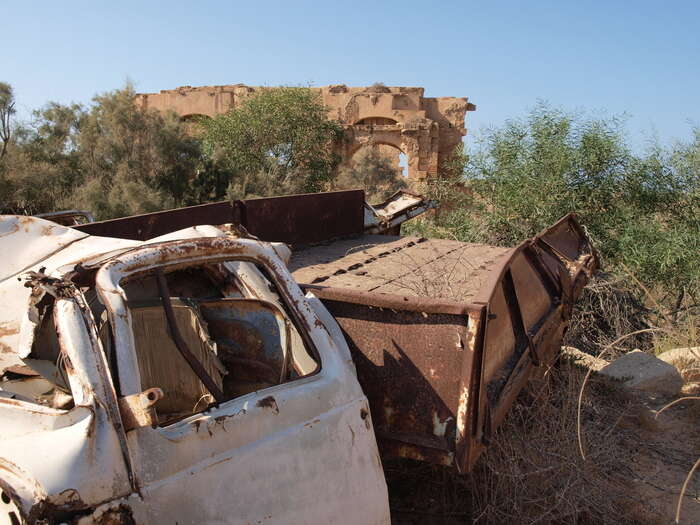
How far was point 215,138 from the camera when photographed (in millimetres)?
22984

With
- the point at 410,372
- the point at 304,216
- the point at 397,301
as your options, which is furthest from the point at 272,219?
the point at 410,372

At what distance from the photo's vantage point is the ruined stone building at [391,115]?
1085 inches

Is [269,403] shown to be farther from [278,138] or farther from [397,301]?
[278,138]

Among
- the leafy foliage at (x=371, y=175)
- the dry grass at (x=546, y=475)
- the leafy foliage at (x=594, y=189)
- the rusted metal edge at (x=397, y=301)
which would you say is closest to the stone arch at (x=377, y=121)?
the leafy foliage at (x=371, y=175)

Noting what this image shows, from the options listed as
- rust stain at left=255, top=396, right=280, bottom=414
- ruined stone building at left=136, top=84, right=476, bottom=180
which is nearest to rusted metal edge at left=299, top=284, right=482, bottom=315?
rust stain at left=255, top=396, right=280, bottom=414

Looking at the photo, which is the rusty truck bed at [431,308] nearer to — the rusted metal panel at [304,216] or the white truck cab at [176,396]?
the rusted metal panel at [304,216]

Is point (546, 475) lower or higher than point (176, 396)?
lower

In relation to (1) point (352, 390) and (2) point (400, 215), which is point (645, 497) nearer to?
(1) point (352, 390)

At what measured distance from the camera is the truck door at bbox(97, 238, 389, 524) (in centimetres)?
179

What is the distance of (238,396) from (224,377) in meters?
0.49

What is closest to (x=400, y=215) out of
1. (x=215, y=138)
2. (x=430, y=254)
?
(x=430, y=254)

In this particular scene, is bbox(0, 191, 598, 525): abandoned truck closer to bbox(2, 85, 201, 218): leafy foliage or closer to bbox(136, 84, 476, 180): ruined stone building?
bbox(2, 85, 201, 218): leafy foliage

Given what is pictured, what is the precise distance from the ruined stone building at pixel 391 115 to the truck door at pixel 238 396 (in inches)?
975

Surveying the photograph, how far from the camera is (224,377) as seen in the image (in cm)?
278
